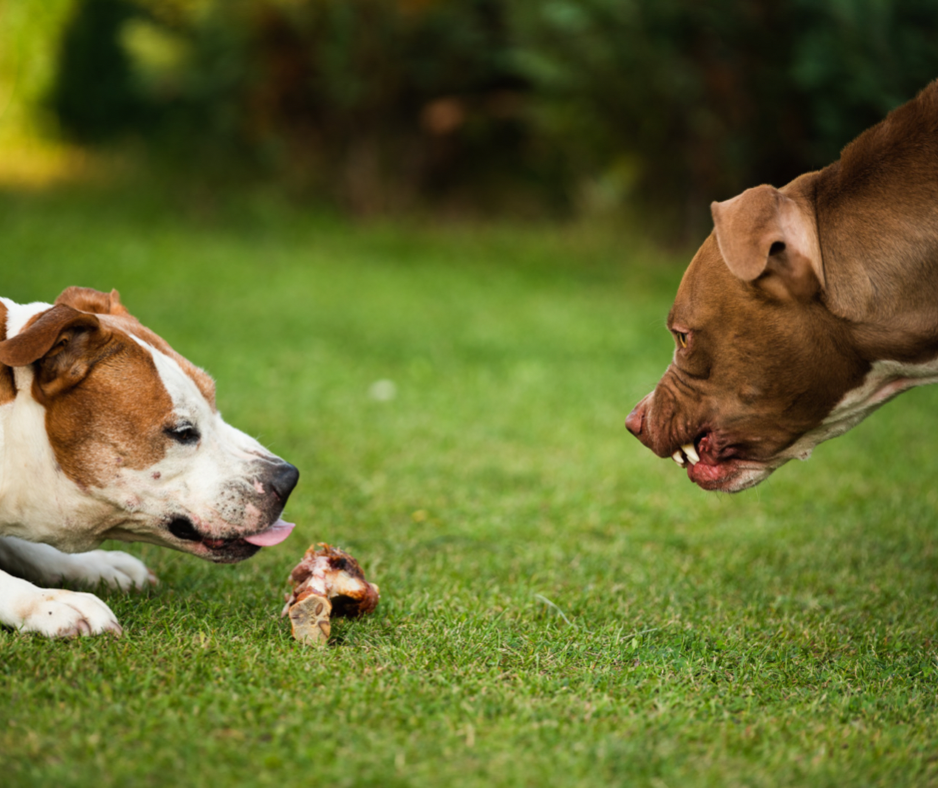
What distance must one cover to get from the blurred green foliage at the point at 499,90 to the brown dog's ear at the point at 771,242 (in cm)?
617

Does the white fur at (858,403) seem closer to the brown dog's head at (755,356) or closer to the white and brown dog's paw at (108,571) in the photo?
the brown dog's head at (755,356)

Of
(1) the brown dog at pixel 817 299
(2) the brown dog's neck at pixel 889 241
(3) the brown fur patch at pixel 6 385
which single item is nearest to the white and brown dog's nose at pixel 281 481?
(3) the brown fur patch at pixel 6 385

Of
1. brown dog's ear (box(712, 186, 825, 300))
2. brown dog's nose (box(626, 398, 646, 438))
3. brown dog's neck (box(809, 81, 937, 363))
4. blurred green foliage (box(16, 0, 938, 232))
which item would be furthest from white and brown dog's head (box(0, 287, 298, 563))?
blurred green foliage (box(16, 0, 938, 232))

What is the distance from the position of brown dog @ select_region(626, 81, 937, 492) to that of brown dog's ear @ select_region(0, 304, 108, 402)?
186 cm

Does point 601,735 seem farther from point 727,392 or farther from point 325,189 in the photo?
point 325,189

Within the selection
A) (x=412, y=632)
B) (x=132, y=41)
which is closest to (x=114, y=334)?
(x=412, y=632)

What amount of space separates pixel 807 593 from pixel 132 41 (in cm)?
1235

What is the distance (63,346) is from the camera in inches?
115

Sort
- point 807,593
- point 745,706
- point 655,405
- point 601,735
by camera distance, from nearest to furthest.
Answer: point 601,735 < point 745,706 < point 655,405 < point 807,593

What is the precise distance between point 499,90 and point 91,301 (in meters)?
10.5

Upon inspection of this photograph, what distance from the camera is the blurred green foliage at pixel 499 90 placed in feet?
31.1

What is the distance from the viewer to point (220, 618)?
122 inches

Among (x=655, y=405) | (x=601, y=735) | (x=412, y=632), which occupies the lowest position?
(x=412, y=632)

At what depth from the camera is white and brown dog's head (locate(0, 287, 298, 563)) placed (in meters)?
2.94
